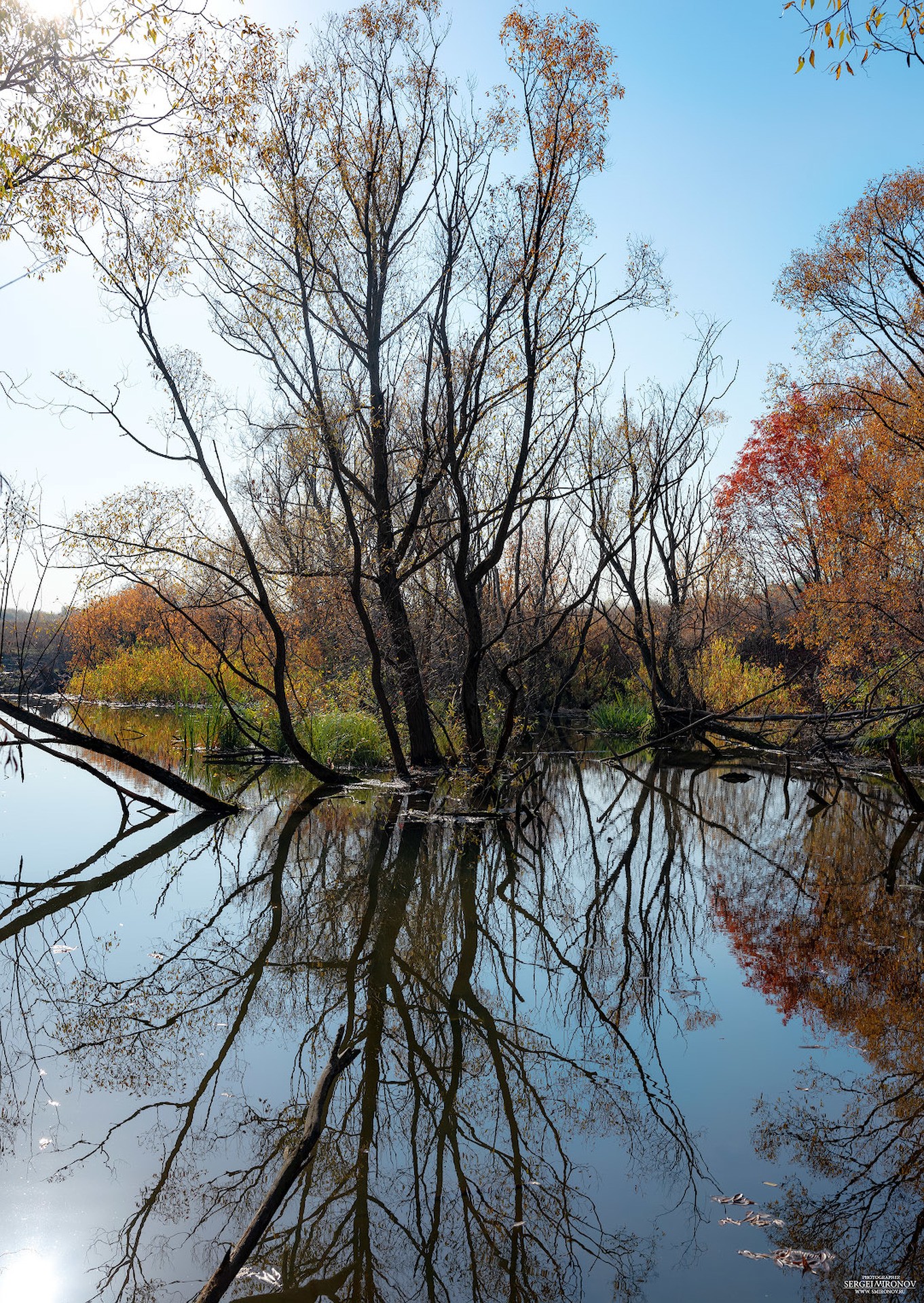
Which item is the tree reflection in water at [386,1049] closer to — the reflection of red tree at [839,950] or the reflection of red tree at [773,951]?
the reflection of red tree at [773,951]

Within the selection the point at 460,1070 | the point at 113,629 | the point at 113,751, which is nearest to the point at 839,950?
the point at 460,1070

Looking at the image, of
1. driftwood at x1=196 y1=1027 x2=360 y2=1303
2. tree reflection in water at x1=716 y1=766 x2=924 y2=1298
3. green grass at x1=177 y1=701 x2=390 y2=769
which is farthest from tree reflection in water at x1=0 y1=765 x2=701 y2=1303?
green grass at x1=177 y1=701 x2=390 y2=769

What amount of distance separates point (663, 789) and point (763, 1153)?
1104 centimetres

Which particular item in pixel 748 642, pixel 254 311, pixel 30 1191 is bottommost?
pixel 30 1191

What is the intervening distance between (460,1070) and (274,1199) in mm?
1796

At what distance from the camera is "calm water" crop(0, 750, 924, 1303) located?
3.05 metres

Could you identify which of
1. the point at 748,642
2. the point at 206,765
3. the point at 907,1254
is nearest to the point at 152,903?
the point at 907,1254

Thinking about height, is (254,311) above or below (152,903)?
above

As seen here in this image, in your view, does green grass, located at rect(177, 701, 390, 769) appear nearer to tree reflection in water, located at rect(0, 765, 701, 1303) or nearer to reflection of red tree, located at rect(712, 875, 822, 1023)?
tree reflection in water, located at rect(0, 765, 701, 1303)

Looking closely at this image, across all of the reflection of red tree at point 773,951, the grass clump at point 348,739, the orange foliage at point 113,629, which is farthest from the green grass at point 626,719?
the orange foliage at point 113,629

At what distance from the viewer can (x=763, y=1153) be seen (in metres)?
3.76

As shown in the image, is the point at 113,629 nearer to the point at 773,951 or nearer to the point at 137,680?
the point at 137,680

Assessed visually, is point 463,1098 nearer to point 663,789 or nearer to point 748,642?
point 663,789

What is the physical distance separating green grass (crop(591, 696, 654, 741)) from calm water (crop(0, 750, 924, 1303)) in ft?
39.6
